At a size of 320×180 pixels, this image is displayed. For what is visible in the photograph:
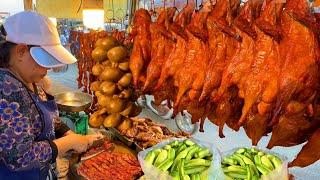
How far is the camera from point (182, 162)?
222cm

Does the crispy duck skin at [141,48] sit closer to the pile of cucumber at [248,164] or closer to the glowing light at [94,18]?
the pile of cucumber at [248,164]

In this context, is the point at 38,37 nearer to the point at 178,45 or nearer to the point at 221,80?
the point at 178,45

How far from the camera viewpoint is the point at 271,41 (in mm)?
1308

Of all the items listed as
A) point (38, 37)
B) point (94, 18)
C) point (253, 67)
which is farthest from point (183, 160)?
point (94, 18)

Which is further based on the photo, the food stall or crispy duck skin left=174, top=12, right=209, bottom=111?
crispy duck skin left=174, top=12, right=209, bottom=111

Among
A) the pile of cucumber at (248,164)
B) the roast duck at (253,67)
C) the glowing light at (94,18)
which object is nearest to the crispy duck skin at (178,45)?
the roast duck at (253,67)

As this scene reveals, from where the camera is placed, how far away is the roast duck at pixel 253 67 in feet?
4.06

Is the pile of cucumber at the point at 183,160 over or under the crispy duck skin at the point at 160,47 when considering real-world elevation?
under

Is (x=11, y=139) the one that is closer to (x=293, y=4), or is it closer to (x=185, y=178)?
(x=185, y=178)

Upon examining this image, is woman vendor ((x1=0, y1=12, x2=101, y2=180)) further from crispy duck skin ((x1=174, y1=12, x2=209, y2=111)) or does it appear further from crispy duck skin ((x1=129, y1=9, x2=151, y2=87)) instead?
crispy duck skin ((x1=174, y1=12, x2=209, y2=111))

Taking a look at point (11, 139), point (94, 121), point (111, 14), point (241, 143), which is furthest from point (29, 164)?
point (111, 14)

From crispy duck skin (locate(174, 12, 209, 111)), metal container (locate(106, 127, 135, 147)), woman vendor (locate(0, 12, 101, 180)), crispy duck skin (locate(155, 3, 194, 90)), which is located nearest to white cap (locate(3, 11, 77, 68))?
woman vendor (locate(0, 12, 101, 180))

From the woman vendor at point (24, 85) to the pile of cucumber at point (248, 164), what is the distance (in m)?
1.07

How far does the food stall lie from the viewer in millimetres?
1268
